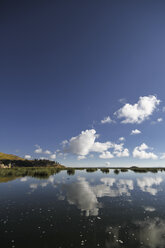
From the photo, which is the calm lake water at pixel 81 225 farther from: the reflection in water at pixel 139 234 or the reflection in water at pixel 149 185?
the reflection in water at pixel 149 185

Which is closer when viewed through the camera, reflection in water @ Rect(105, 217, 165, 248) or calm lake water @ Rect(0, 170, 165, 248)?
reflection in water @ Rect(105, 217, 165, 248)

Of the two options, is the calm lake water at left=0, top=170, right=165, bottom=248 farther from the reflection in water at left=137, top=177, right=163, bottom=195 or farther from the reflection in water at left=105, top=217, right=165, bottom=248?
the reflection in water at left=137, top=177, right=163, bottom=195

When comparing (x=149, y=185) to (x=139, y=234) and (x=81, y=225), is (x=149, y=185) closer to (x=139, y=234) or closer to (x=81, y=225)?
(x=139, y=234)

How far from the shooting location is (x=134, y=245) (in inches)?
323

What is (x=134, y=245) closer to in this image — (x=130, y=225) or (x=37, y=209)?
(x=130, y=225)

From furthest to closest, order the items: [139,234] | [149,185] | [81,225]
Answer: [149,185] < [81,225] < [139,234]

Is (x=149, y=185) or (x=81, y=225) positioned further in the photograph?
(x=149, y=185)

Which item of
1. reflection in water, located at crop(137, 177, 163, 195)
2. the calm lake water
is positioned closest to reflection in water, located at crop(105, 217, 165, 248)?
the calm lake water

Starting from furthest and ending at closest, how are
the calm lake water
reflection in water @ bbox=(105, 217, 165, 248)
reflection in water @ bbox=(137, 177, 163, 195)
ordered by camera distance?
reflection in water @ bbox=(137, 177, 163, 195), the calm lake water, reflection in water @ bbox=(105, 217, 165, 248)

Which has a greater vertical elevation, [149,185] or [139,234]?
[139,234]

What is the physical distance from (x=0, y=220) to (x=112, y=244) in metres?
9.89

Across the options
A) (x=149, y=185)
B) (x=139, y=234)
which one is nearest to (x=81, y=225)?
(x=139, y=234)

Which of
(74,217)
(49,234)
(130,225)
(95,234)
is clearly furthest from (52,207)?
(130,225)

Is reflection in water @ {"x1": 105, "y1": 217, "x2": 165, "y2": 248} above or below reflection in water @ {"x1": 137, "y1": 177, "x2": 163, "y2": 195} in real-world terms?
above
